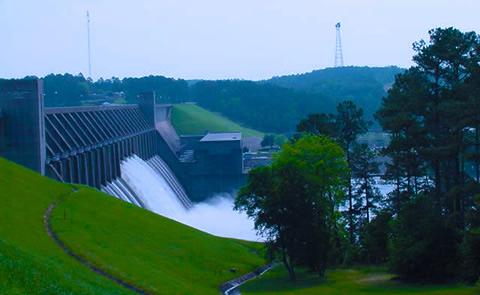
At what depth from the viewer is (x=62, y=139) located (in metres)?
59.5

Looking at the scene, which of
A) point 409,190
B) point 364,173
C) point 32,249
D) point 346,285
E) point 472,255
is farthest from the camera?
point 364,173

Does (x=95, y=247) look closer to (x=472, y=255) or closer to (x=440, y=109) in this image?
(x=472, y=255)

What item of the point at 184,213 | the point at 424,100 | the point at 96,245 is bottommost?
the point at 184,213

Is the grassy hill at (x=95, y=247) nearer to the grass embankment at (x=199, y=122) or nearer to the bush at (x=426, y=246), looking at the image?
the bush at (x=426, y=246)

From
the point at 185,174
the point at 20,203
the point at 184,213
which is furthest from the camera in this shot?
the point at 185,174

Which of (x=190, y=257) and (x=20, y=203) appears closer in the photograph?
(x=20, y=203)

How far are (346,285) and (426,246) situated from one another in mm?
4299

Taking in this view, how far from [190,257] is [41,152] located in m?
19.0

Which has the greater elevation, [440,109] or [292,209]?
[440,109]

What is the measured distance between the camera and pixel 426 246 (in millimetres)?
34781

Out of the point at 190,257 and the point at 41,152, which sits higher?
the point at 41,152

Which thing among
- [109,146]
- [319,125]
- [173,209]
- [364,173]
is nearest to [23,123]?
[109,146]

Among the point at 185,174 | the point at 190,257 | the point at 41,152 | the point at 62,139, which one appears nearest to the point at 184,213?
the point at 185,174

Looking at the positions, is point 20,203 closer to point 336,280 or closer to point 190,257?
point 190,257
